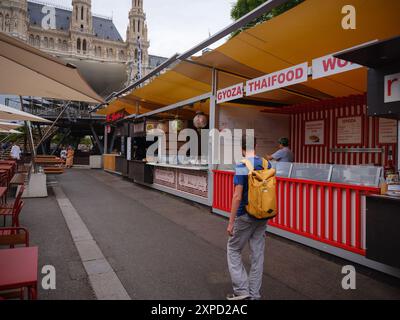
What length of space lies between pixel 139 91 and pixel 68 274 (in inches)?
280

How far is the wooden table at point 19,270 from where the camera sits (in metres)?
1.78

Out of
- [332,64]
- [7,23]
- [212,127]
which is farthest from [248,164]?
[7,23]

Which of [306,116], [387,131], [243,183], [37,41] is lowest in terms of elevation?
[243,183]

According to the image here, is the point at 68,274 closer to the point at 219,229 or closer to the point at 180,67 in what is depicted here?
the point at 219,229

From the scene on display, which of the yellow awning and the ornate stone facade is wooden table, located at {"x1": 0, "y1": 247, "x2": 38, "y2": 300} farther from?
the ornate stone facade

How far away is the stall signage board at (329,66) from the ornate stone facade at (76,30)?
247ft

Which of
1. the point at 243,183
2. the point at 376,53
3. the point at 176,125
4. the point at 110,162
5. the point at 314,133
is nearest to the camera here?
the point at 243,183

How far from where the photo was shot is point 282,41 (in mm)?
4809

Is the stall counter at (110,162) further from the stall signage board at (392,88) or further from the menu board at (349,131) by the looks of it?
the stall signage board at (392,88)

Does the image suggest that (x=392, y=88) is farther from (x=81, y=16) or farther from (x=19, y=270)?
(x=81, y=16)

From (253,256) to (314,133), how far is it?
6.60 metres

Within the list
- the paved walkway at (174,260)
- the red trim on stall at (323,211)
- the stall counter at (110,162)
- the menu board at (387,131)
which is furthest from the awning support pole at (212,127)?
the stall counter at (110,162)

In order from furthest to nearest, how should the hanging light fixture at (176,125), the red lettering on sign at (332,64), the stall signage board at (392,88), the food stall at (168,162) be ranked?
the hanging light fixture at (176,125) → the food stall at (168,162) → the red lettering on sign at (332,64) → the stall signage board at (392,88)

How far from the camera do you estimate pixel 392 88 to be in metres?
3.08
